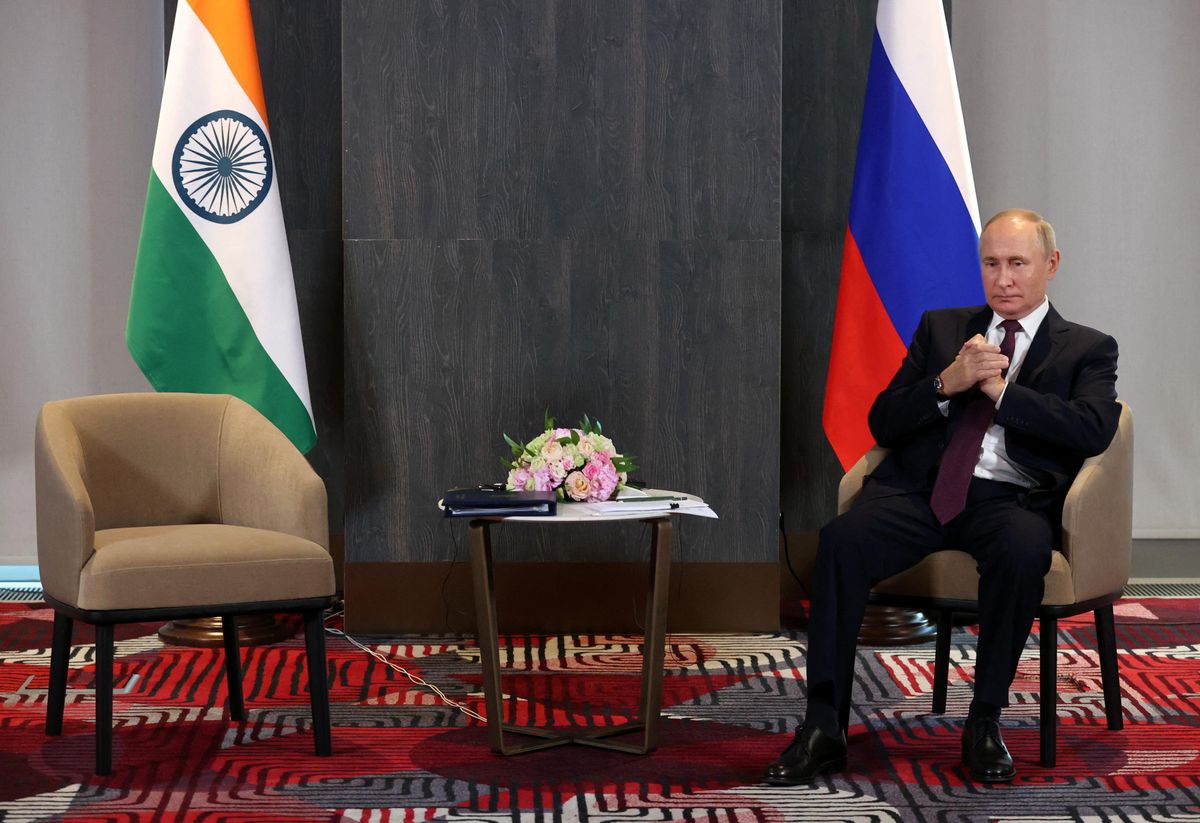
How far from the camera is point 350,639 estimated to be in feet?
14.0

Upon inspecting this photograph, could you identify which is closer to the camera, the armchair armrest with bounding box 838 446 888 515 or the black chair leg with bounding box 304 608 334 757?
the black chair leg with bounding box 304 608 334 757

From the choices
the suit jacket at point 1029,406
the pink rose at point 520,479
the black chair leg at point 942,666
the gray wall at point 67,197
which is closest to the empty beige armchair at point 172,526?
the pink rose at point 520,479

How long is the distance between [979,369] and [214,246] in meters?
2.44

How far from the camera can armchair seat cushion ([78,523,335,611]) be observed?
2842 millimetres

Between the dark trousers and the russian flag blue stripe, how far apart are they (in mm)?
1208

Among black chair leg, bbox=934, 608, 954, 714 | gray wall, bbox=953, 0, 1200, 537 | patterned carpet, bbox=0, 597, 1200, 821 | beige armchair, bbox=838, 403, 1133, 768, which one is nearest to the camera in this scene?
patterned carpet, bbox=0, 597, 1200, 821

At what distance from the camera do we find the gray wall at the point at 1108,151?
518 cm

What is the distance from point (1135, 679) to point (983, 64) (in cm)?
262

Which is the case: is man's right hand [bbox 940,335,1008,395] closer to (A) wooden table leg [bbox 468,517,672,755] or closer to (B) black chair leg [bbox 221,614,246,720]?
(A) wooden table leg [bbox 468,517,672,755]

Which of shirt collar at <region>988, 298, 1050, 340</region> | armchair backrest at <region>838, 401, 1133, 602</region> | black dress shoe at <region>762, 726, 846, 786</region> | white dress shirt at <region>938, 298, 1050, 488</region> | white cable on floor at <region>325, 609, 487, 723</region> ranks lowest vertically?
white cable on floor at <region>325, 609, 487, 723</region>

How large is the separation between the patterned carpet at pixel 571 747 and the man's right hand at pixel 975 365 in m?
0.89

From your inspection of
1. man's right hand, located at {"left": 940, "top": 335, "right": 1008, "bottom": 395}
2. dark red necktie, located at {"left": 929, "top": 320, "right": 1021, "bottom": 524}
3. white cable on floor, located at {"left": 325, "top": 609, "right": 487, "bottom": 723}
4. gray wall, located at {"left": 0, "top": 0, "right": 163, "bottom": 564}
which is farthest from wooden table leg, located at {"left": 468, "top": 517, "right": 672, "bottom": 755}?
gray wall, located at {"left": 0, "top": 0, "right": 163, "bottom": 564}

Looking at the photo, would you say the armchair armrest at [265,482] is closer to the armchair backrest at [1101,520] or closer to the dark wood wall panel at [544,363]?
the dark wood wall panel at [544,363]

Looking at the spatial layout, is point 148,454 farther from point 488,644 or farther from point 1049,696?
point 1049,696
